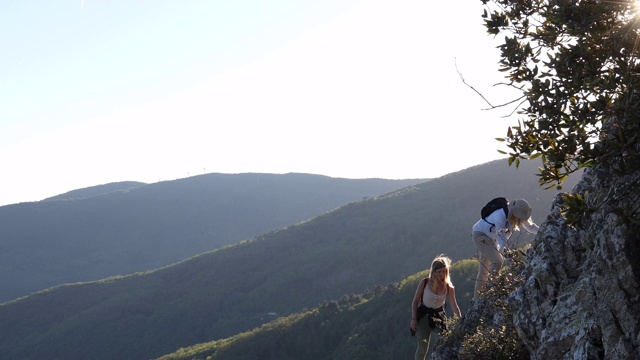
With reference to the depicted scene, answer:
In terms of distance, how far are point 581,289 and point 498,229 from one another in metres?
3.56

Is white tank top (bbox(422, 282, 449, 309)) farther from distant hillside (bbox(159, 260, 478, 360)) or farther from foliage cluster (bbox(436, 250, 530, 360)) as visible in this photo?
distant hillside (bbox(159, 260, 478, 360))

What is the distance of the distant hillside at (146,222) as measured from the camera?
144 meters

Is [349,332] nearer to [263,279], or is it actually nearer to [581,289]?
[581,289]

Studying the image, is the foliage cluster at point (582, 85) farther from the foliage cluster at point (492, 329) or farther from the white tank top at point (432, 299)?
the white tank top at point (432, 299)

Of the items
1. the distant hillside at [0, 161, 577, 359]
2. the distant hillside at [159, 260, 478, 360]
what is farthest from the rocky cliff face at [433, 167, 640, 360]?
the distant hillside at [0, 161, 577, 359]

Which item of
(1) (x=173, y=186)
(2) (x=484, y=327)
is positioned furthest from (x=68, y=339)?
(1) (x=173, y=186)

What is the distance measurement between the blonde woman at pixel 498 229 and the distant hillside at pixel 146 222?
129162 mm

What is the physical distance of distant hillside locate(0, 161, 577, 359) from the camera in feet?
191

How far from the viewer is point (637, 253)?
467 centimetres

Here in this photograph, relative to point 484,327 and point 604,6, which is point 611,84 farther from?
point 484,327

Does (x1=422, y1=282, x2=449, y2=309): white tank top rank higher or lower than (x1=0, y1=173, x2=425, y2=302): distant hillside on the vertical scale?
lower

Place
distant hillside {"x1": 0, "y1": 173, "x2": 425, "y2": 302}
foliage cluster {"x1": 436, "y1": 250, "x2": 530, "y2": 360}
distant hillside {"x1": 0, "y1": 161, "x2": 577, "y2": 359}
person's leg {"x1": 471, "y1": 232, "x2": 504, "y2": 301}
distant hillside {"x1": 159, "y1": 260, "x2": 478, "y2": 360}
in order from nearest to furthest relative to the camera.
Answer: foliage cluster {"x1": 436, "y1": 250, "x2": 530, "y2": 360}
person's leg {"x1": 471, "y1": 232, "x2": 504, "y2": 301}
distant hillside {"x1": 159, "y1": 260, "x2": 478, "y2": 360}
distant hillside {"x1": 0, "y1": 161, "x2": 577, "y2": 359}
distant hillside {"x1": 0, "y1": 173, "x2": 425, "y2": 302}

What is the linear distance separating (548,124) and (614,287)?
118 cm

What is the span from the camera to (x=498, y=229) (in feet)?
28.6
